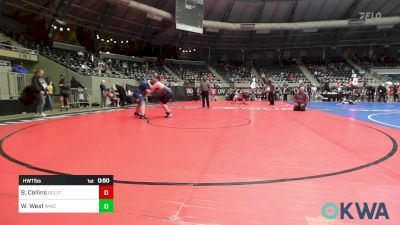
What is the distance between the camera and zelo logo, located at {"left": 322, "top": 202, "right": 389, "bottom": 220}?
2.24m

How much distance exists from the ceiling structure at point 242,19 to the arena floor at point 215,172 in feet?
67.8

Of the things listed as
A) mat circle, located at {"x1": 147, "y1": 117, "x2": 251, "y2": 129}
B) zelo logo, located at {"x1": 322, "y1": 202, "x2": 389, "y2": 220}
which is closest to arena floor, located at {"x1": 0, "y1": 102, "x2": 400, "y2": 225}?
zelo logo, located at {"x1": 322, "y1": 202, "x2": 389, "y2": 220}

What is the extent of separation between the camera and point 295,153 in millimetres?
4359

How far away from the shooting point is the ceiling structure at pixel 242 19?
2581 centimetres

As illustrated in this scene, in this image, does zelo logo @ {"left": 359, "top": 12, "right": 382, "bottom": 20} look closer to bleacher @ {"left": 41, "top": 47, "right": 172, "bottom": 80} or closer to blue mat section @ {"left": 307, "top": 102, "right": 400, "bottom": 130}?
blue mat section @ {"left": 307, "top": 102, "right": 400, "bottom": 130}

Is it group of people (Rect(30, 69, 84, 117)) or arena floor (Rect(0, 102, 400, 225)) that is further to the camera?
group of people (Rect(30, 69, 84, 117))

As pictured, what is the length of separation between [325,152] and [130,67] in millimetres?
28912

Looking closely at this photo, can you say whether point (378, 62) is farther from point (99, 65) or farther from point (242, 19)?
point (99, 65)

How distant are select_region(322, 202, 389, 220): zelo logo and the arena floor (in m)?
0.06

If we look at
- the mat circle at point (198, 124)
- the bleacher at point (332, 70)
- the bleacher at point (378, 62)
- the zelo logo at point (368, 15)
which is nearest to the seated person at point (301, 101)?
the mat circle at point (198, 124)

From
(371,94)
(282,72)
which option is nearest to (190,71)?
(282,72)

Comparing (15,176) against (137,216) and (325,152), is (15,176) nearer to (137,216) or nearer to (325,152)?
(137,216)

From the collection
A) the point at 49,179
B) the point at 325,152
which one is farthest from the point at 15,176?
the point at 325,152
